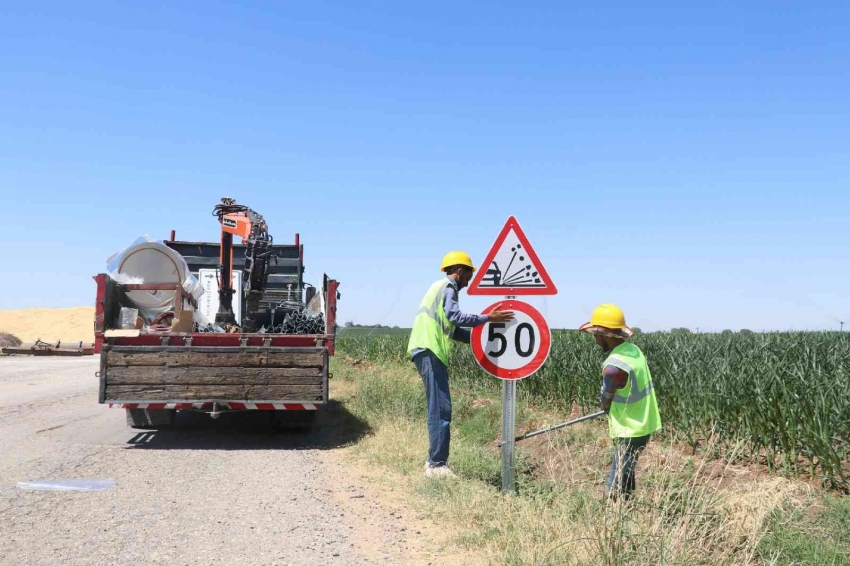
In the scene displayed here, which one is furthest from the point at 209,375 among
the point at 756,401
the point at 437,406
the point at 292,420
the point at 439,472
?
the point at 756,401

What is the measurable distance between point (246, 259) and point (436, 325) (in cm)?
574

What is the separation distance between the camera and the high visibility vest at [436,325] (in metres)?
6.79

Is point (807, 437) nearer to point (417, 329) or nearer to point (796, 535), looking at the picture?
point (796, 535)

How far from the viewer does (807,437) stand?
20.3 ft

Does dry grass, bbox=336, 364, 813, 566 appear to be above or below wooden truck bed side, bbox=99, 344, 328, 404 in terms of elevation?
below

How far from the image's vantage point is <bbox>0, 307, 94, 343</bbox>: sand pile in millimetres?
57250

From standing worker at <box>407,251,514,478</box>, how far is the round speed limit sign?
69cm

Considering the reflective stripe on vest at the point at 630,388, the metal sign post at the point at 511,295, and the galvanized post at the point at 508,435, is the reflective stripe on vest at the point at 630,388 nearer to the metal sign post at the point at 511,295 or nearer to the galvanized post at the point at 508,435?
the metal sign post at the point at 511,295

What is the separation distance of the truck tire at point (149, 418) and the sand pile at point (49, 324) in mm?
48245

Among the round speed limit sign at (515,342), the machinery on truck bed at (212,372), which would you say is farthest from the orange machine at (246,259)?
the round speed limit sign at (515,342)

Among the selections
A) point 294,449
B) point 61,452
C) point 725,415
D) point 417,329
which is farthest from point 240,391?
point 725,415

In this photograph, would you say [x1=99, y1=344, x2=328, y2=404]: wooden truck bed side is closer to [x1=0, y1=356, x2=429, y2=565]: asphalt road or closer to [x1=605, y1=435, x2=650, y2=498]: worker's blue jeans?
[x1=0, y1=356, x2=429, y2=565]: asphalt road

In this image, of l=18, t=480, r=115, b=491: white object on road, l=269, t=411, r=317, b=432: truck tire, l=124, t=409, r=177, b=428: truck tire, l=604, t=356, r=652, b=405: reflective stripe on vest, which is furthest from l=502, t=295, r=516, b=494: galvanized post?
l=124, t=409, r=177, b=428: truck tire

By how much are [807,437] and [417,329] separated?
3.44m
